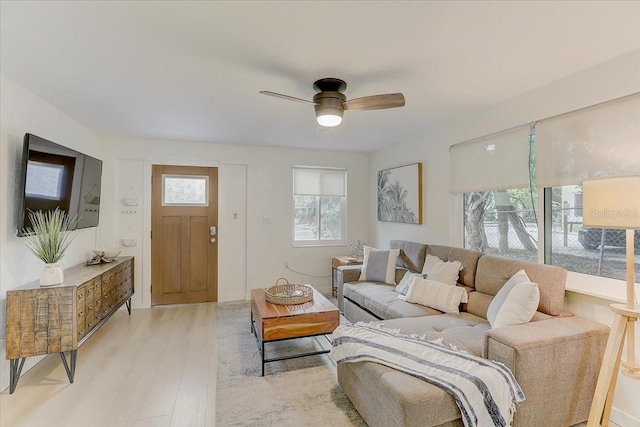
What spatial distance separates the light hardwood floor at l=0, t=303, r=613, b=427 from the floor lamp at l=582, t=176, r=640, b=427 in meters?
2.29

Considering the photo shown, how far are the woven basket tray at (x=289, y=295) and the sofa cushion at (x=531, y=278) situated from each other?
1.50 m

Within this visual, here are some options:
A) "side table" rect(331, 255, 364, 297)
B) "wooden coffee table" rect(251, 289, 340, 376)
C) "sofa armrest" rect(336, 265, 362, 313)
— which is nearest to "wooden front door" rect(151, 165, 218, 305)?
"side table" rect(331, 255, 364, 297)

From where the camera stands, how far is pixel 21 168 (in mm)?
2537

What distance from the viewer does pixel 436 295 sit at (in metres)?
2.83

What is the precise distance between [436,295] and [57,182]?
12.1 feet

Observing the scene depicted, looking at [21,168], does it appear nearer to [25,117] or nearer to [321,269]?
[25,117]

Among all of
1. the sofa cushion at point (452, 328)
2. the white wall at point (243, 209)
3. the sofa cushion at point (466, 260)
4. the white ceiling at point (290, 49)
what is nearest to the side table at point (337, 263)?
the white wall at point (243, 209)

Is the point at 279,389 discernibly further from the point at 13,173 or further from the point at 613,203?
the point at 13,173

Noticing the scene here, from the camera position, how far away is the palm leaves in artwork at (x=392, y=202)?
4273 millimetres

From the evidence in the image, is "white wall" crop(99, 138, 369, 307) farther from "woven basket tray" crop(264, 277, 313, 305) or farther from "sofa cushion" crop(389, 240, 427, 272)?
"woven basket tray" crop(264, 277, 313, 305)

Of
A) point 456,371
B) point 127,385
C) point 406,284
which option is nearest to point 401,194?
point 406,284

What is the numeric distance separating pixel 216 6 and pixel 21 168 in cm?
227

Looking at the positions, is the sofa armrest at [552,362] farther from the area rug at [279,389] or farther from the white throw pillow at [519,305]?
the area rug at [279,389]

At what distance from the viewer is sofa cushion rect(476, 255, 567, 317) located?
220 centimetres
